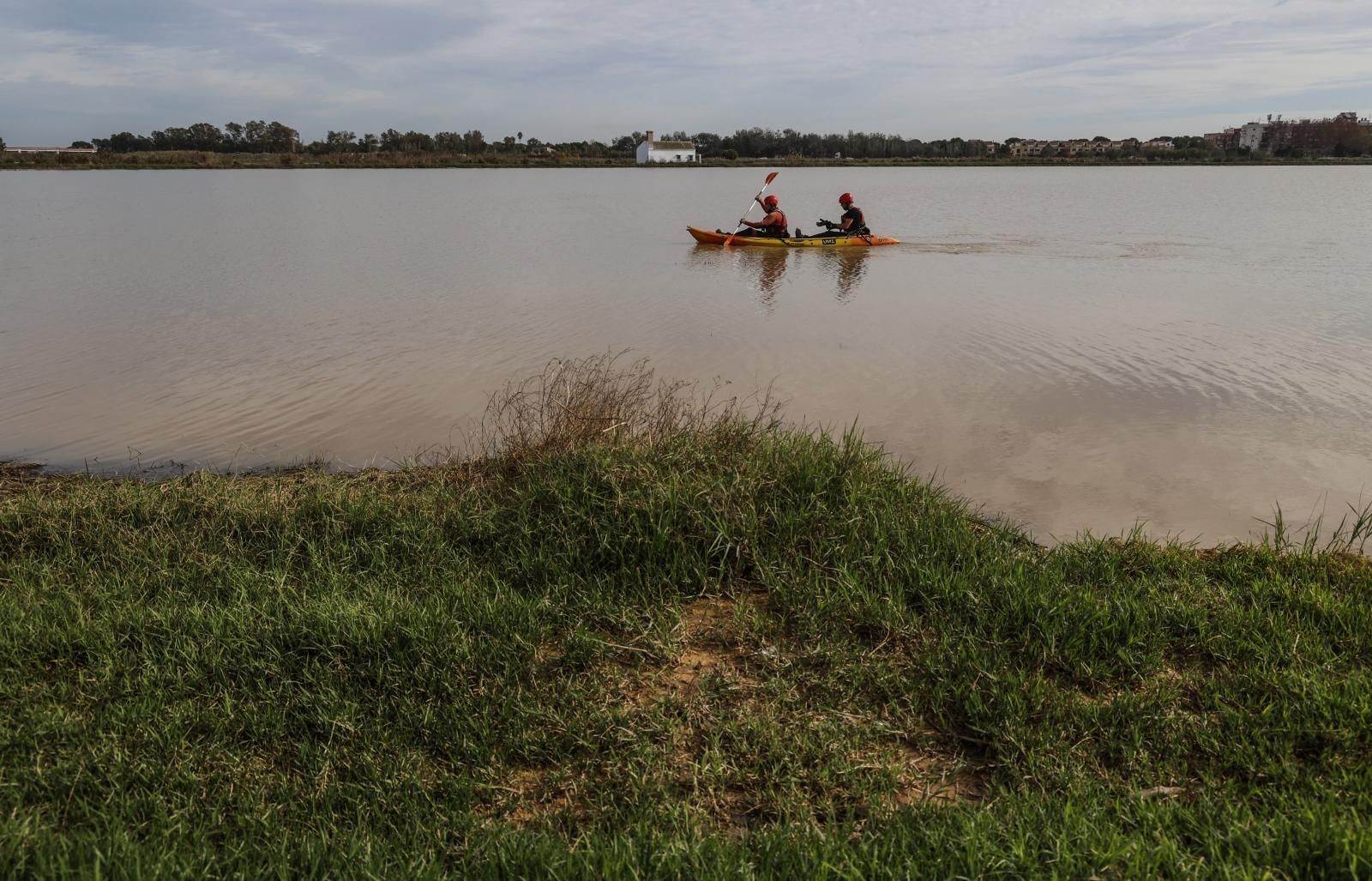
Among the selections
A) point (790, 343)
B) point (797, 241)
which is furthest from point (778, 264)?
point (790, 343)

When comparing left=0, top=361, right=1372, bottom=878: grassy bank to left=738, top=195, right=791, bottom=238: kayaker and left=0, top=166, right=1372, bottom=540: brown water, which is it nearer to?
left=0, top=166, right=1372, bottom=540: brown water

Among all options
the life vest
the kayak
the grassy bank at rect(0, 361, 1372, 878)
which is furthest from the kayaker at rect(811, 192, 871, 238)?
the grassy bank at rect(0, 361, 1372, 878)

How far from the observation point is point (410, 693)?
11.5 feet

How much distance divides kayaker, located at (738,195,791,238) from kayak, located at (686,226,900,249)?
30 cm

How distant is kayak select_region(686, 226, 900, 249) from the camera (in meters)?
22.2

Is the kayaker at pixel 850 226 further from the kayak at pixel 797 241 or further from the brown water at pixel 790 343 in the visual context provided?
the brown water at pixel 790 343

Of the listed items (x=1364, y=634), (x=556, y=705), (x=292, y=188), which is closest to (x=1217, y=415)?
(x=1364, y=634)

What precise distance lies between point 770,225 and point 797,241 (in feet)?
3.78

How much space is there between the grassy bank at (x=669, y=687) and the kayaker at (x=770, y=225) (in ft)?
59.6

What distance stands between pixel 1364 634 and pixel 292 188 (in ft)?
177

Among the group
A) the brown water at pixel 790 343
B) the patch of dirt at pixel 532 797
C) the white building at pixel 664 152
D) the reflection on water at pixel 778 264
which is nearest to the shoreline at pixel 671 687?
the patch of dirt at pixel 532 797

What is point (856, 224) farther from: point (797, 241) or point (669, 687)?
point (669, 687)

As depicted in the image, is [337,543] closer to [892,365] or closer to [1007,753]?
[1007,753]

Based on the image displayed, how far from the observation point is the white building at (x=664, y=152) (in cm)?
11294
